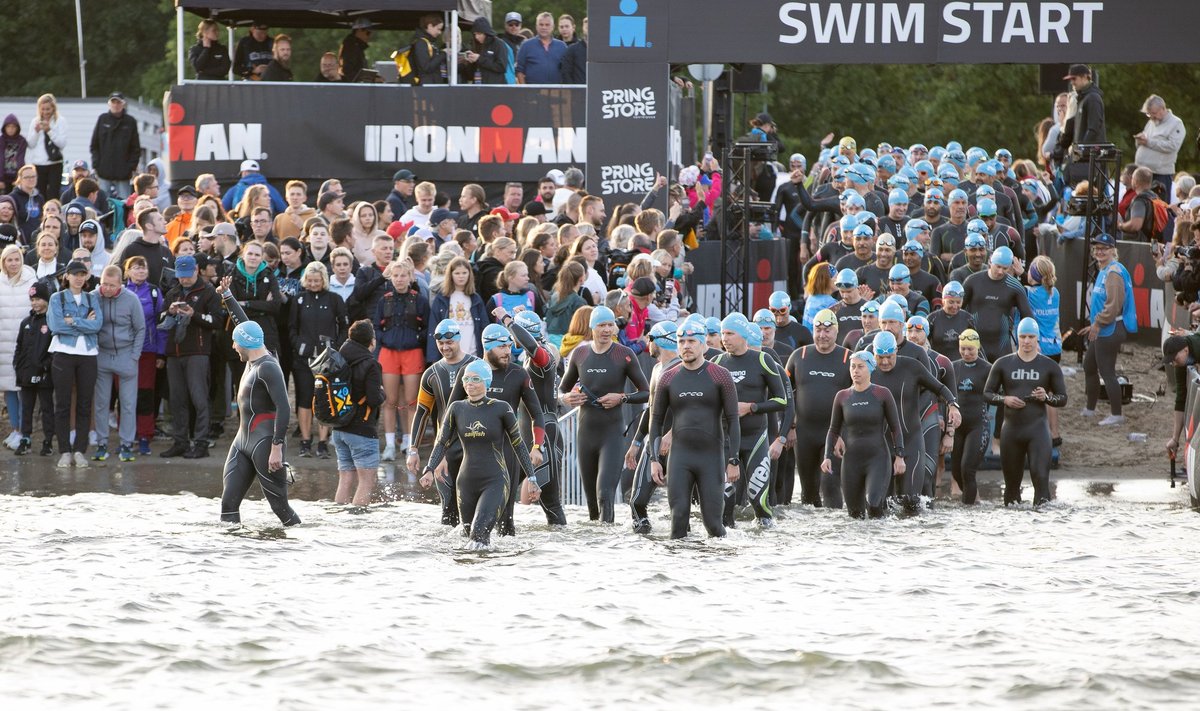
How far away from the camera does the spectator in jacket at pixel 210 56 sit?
73.2 feet

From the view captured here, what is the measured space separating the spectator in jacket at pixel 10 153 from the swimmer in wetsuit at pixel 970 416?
11.7m

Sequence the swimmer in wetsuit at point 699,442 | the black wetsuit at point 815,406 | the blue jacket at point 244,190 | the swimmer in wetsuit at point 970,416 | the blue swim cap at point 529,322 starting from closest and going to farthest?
the swimmer in wetsuit at point 699,442 < the blue swim cap at point 529,322 < the black wetsuit at point 815,406 < the swimmer in wetsuit at point 970,416 < the blue jacket at point 244,190

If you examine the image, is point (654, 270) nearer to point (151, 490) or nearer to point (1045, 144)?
point (151, 490)

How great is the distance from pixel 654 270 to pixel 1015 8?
5.13 meters

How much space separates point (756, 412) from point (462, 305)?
11.4ft

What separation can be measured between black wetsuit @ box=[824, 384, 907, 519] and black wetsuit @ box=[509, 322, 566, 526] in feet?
8.31

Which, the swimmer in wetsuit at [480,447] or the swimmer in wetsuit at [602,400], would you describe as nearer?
the swimmer in wetsuit at [480,447]

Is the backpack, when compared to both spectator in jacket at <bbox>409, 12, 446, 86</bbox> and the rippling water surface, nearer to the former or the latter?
the rippling water surface

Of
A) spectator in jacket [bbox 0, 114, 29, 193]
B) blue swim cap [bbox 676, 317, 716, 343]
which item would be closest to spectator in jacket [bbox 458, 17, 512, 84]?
spectator in jacket [bbox 0, 114, 29, 193]

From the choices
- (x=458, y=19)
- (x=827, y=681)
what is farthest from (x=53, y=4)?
(x=827, y=681)

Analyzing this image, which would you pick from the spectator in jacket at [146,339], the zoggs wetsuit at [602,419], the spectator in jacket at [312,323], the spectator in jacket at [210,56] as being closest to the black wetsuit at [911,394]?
the zoggs wetsuit at [602,419]

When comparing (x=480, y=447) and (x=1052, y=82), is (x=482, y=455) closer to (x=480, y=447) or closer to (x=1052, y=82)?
(x=480, y=447)

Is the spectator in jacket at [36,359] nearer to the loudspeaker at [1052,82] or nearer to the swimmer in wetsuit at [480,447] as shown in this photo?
the swimmer in wetsuit at [480,447]

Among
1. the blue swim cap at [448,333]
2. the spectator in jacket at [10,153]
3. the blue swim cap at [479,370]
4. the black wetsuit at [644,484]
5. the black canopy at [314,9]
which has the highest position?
the black canopy at [314,9]
